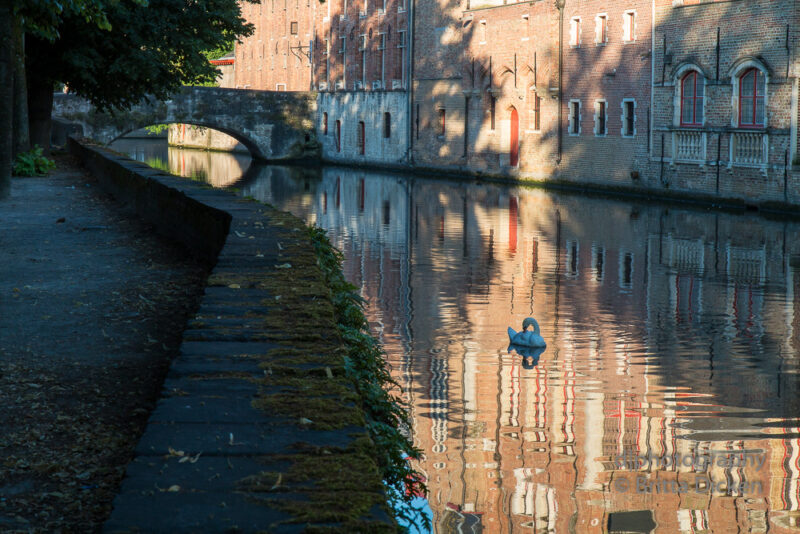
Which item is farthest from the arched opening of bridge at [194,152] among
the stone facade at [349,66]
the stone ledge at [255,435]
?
the stone ledge at [255,435]

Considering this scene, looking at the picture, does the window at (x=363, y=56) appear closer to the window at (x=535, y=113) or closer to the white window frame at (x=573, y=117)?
the window at (x=535, y=113)

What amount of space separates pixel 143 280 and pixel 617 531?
180 inches

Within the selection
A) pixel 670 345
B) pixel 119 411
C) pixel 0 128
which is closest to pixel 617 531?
pixel 119 411

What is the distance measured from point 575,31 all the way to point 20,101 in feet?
63.8

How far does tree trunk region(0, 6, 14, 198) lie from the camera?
14250 millimetres

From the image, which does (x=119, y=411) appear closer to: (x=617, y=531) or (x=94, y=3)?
(x=617, y=531)

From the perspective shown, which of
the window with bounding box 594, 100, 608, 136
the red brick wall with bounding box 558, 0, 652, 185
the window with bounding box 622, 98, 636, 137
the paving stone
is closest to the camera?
the paving stone

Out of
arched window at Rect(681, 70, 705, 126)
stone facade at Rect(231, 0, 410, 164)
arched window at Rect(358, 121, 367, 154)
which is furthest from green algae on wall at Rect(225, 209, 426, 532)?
arched window at Rect(358, 121, 367, 154)

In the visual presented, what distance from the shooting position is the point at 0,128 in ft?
50.4

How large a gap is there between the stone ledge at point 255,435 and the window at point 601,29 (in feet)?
99.4

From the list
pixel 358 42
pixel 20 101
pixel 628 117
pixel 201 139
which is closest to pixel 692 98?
pixel 628 117

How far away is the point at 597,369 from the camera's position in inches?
412

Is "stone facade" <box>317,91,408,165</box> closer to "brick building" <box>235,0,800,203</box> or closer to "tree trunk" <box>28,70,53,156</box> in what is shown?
"brick building" <box>235,0,800,203</box>

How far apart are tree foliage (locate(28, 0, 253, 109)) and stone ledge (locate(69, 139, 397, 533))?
21.3 meters
